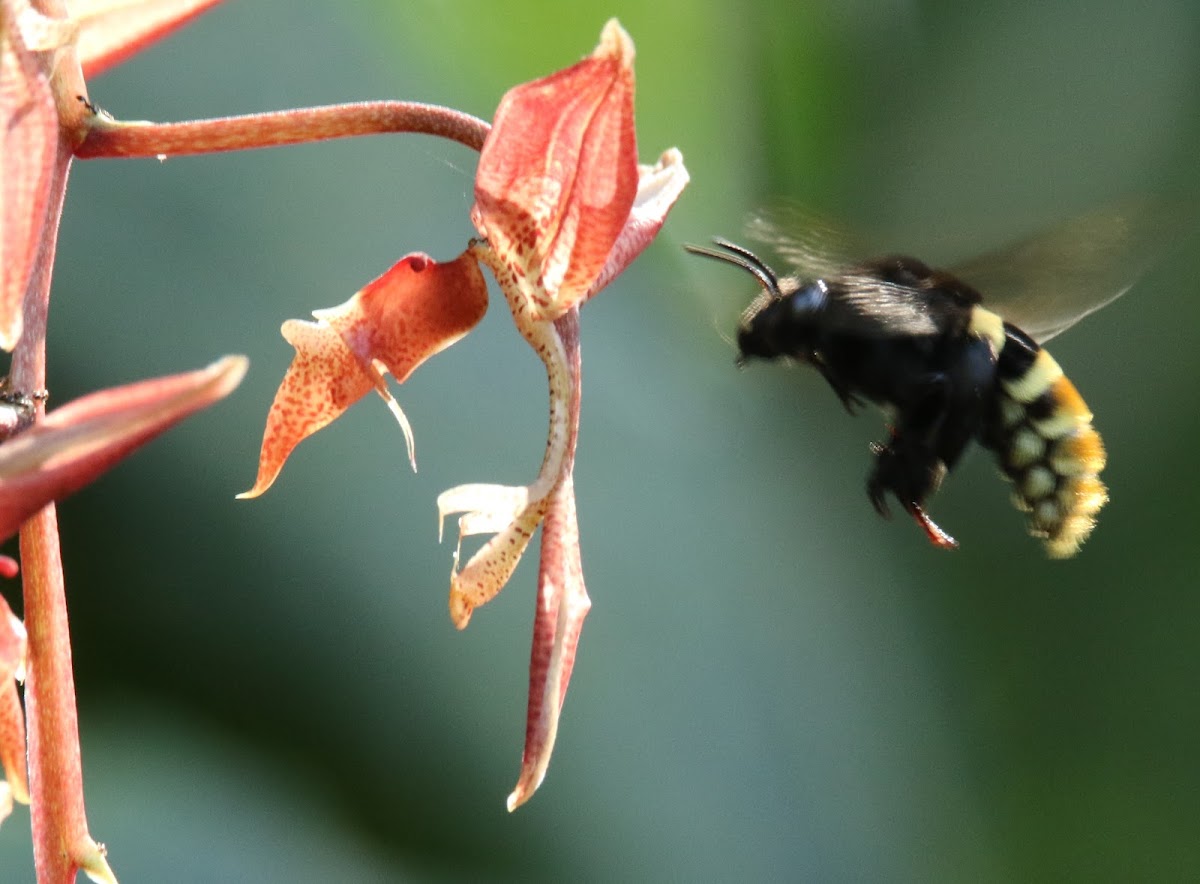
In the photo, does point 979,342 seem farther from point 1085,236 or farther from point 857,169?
point 857,169

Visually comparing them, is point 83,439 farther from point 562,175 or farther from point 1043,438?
point 1043,438

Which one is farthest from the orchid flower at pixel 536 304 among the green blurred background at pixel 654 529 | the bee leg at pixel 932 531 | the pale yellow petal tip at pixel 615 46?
the green blurred background at pixel 654 529

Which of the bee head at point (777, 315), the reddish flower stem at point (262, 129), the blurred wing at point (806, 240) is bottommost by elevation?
the bee head at point (777, 315)

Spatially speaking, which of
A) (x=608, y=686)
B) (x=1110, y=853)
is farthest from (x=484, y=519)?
(x=1110, y=853)

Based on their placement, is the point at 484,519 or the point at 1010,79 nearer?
the point at 484,519

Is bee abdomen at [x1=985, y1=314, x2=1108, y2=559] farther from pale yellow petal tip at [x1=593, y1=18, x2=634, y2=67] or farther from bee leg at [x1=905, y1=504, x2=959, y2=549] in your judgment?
pale yellow petal tip at [x1=593, y1=18, x2=634, y2=67]

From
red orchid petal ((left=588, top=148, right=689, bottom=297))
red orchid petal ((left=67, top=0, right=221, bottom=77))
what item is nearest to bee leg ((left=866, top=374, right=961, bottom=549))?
red orchid petal ((left=588, top=148, right=689, bottom=297))

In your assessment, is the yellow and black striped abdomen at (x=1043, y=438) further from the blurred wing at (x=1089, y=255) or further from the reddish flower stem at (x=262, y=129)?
the reddish flower stem at (x=262, y=129)
